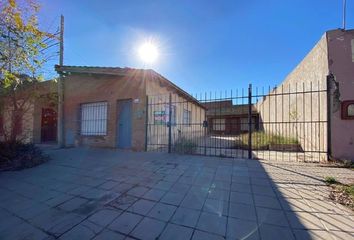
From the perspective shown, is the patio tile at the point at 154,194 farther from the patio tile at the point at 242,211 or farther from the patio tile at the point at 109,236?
the patio tile at the point at 242,211

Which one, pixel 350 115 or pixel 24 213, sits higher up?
pixel 350 115

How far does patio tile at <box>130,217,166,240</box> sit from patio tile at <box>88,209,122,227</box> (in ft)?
1.47

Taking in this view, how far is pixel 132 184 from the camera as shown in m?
3.85

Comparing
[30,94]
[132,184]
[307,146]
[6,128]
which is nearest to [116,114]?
[30,94]

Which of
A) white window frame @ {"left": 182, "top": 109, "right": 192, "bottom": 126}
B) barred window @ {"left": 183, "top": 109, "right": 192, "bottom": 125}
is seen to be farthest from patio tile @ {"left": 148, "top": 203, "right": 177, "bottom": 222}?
barred window @ {"left": 183, "top": 109, "right": 192, "bottom": 125}

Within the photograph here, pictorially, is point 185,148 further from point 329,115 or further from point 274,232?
point 274,232

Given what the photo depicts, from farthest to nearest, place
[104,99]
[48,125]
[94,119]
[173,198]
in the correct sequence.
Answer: [48,125] < [94,119] < [104,99] < [173,198]

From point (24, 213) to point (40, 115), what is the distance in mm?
9937

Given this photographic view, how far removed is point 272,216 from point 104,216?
236 centimetres

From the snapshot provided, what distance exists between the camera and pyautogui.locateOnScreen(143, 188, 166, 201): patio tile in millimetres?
3199

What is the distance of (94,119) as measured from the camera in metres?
9.29

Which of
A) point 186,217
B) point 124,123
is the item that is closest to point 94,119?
point 124,123

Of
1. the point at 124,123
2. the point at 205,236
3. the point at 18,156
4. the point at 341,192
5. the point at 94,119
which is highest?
the point at 94,119

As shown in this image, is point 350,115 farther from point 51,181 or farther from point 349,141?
point 51,181
